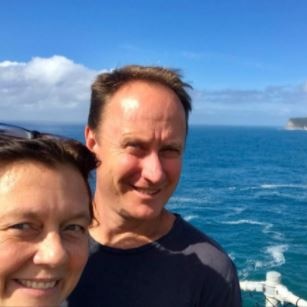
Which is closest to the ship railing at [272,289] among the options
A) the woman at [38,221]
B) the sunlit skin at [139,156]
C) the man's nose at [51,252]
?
the sunlit skin at [139,156]

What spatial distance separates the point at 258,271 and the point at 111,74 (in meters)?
21.5

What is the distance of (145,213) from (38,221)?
3.71 ft

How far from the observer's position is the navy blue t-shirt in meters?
2.73

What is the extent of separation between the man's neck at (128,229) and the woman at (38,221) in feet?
3.00

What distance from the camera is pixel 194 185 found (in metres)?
53.1

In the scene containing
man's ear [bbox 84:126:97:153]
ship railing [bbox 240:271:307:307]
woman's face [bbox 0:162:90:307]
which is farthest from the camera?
ship railing [bbox 240:271:307:307]

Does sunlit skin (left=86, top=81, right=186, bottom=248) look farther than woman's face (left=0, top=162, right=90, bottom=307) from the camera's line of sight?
Yes

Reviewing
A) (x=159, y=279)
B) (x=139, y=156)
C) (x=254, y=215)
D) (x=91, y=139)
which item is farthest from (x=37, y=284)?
(x=254, y=215)

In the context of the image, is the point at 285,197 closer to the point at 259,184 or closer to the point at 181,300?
the point at 259,184

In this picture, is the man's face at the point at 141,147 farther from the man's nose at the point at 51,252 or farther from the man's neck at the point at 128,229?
the man's nose at the point at 51,252

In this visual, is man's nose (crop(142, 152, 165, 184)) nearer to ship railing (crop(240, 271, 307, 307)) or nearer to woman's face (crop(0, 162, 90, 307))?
woman's face (crop(0, 162, 90, 307))

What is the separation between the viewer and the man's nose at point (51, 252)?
1.87 meters

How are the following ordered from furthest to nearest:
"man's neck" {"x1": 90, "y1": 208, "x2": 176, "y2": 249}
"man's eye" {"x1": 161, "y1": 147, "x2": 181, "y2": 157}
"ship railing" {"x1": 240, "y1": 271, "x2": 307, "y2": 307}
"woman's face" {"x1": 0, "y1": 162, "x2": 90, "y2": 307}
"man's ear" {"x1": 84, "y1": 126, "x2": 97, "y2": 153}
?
1. "ship railing" {"x1": 240, "y1": 271, "x2": 307, "y2": 307}
2. "man's ear" {"x1": 84, "y1": 126, "x2": 97, "y2": 153}
3. "man's neck" {"x1": 90, "y1": 208, "x2": 176, "y2": 249}
4. "man's eye" {"x1": 161, "y1": 147, "x2": 181, "y2": 157}
5. "woman's face" {"x1": 0, "y1": 162, "x2": 90, "y2": 307}

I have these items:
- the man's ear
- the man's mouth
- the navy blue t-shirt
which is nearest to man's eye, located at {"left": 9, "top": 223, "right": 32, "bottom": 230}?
the man's mouth
